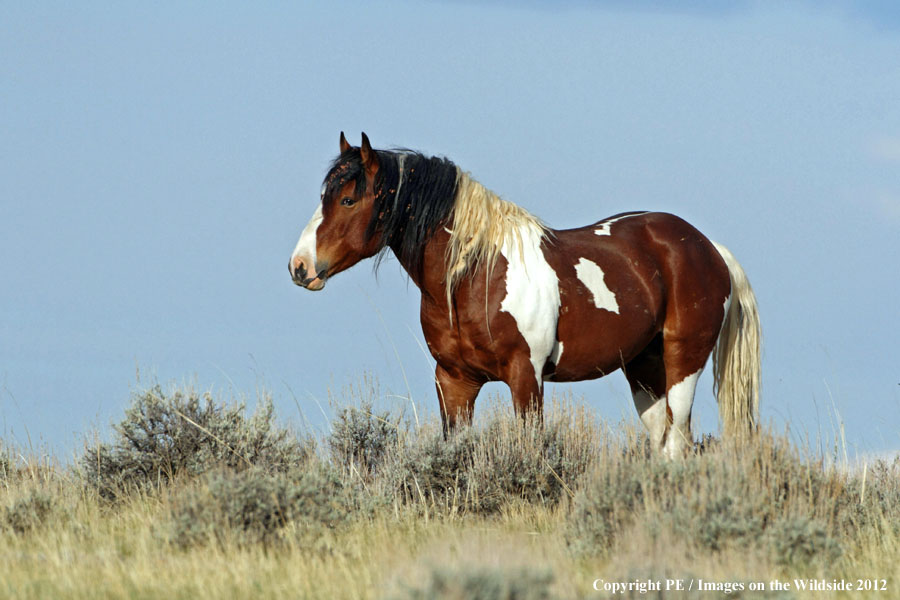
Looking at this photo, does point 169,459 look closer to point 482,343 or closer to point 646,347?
point 482,343

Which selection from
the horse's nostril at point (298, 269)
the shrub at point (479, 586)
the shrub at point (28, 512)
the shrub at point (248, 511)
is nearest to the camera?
the shrub at point (479, 586)

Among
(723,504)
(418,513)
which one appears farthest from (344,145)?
(723,504)

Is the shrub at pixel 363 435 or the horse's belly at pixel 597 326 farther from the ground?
the horse's belly at pixel 597 326

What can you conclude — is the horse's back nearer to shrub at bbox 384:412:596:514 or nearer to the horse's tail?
the horse's tail

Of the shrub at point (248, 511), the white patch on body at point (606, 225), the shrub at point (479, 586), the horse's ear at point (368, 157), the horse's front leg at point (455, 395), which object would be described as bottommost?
the shrub at point (479, 586)

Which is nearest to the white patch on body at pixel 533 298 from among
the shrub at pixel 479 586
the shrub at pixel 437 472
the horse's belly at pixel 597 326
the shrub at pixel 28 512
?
the horse's belly at pixel 597 326

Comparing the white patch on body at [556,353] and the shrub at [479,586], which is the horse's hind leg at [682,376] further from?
the shrub at [479,586]

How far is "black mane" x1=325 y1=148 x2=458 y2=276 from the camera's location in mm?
6766

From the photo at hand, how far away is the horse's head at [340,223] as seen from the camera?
21.7ft

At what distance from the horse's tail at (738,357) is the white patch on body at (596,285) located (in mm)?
1325

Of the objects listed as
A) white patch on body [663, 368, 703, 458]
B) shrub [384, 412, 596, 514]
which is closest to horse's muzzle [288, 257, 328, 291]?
shrub [384, 412, 596, 514]

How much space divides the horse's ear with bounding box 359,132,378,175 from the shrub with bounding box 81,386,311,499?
2.23m

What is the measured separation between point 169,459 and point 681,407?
13.2 ft


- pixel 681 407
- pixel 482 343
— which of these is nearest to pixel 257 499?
pixel 482 343
